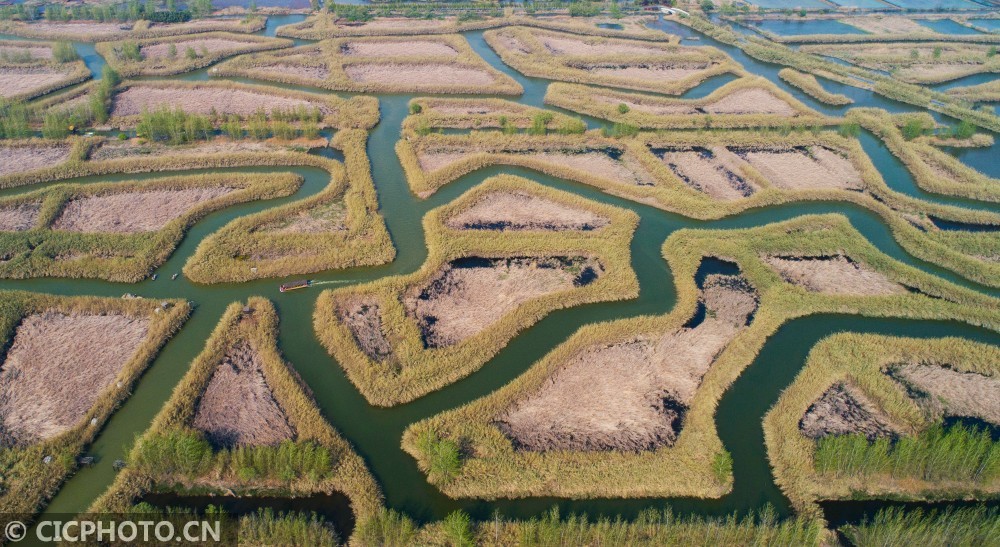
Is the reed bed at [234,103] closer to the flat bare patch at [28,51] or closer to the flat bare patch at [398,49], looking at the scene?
the flat bare patch at [398,49]

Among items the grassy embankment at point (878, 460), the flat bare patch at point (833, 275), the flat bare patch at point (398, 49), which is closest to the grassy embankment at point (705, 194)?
the flat bare patch at point (833, 275)

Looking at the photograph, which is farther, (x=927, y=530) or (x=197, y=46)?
(x=197, y=46)

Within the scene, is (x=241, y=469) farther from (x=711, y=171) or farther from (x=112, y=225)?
(x=711, y=171)

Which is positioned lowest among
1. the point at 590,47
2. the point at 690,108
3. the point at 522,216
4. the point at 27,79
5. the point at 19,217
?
the point at 522,216

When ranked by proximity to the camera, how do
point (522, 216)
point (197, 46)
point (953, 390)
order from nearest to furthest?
1. point (953, 390)
2. point (522, 216)
3. point (197, 46)

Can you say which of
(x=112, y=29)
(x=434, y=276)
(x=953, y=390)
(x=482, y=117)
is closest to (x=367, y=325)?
(x=434, y=276)

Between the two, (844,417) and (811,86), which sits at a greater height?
(811,86)

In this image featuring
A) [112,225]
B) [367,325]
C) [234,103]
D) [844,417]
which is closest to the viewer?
[844,417]
